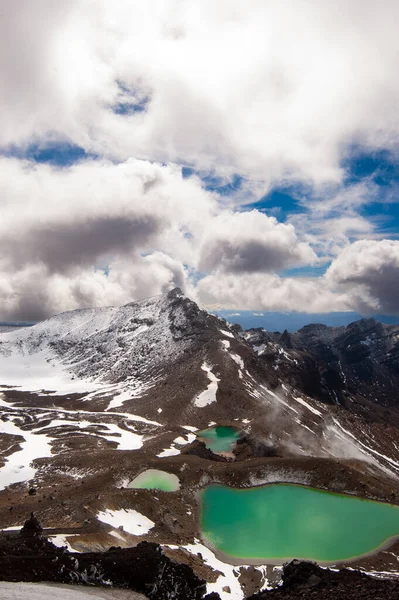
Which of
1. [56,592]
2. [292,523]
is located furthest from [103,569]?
[292,523]

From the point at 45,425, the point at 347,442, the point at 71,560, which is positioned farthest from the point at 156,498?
the point at 347,442

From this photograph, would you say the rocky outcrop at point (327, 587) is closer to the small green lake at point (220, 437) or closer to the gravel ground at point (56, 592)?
the gravel ground at point (56, 592)

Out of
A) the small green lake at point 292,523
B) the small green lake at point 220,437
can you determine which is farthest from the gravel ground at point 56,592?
the small green lake at point 220,437

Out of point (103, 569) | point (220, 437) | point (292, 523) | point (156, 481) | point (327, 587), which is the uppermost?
point (327, 587)

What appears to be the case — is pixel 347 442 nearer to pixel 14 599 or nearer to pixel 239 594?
pixel 239 594

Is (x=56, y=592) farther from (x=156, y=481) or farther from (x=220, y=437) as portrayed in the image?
(x=220, y=437)

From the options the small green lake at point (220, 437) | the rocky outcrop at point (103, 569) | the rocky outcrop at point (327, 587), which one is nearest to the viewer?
the rocky outcrop at point (327, 587)
